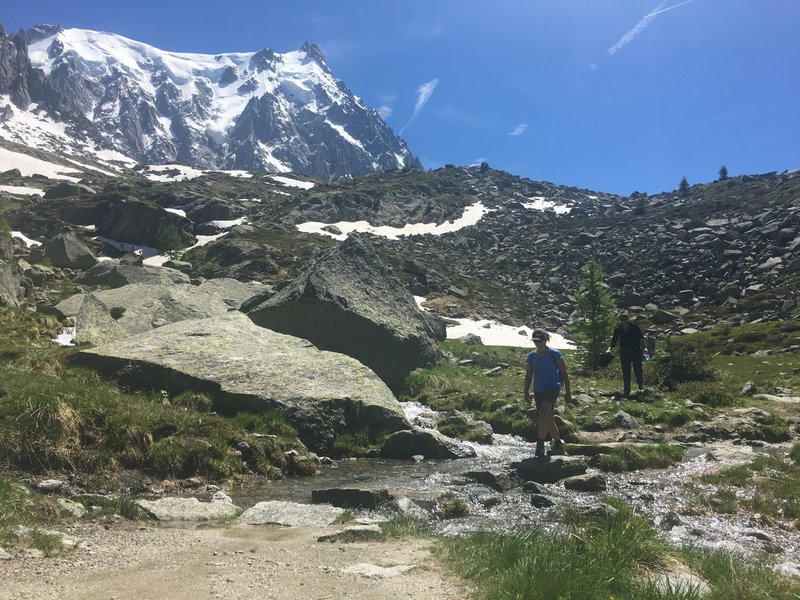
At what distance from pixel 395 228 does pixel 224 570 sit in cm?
13815

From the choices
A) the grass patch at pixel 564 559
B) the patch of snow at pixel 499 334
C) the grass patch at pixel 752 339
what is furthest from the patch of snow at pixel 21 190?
the grass patch at pixel 564 559

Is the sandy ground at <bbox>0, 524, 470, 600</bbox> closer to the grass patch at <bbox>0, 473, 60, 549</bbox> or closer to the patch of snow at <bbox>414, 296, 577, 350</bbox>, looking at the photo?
the grass patch at <bbox>0, 473, 60, 549</bbox>

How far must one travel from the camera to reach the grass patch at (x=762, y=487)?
9.00 meters

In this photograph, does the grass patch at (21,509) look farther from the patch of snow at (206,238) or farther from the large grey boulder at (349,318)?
the patch of snow at (206,238)

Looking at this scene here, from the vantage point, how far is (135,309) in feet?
78.6

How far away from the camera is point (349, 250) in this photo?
27.0 meters

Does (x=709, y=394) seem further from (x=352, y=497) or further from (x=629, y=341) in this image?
(x=352, y=497)

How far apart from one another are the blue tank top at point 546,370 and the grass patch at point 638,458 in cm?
209

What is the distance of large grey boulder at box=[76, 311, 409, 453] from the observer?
13805 millimetres

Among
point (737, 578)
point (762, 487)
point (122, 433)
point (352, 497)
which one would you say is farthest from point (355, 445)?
point (737, 578)

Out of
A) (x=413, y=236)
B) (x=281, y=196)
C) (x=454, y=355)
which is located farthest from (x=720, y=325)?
(x=281, y=196)

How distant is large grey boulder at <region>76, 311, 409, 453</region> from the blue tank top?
4.29m

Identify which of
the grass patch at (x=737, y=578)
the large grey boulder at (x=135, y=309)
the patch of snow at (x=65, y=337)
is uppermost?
the large grey boulder at (x=135, y=309)

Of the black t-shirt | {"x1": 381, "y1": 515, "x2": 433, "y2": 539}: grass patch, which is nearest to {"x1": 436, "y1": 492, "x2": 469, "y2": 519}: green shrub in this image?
{"x1": 381, "y1": 515, "x2": 433, "y2": 539}: grass patch
